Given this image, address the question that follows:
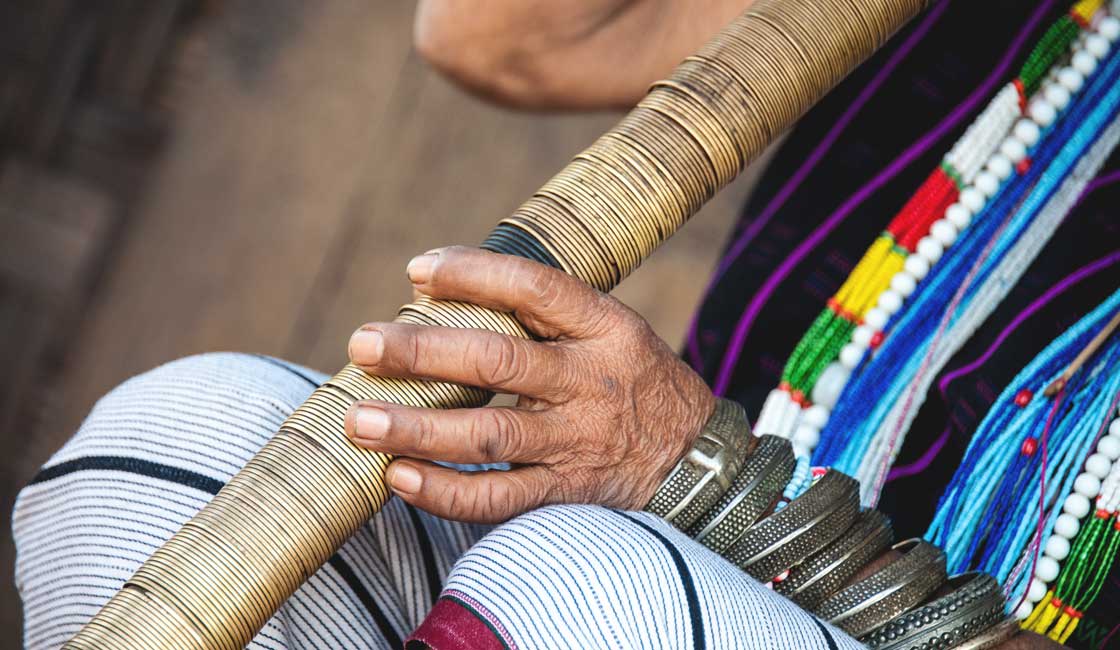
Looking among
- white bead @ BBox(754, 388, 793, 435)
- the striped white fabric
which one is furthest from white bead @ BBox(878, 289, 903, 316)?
the striped white fabric

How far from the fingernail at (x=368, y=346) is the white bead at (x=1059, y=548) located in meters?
0.51

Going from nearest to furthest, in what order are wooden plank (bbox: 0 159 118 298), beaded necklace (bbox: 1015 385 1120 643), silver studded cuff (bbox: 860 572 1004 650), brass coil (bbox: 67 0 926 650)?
brass coil (bbox: 67 0 926 650), silver studded cuff (bbox: 860 572 1004 650), beaded necklace (bbox: 1015 385 1120 643), wooden plank (bbox: 0 159 118 298)

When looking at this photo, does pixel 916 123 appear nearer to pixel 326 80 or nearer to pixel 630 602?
pixel 630 602

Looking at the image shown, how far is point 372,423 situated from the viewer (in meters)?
0.59

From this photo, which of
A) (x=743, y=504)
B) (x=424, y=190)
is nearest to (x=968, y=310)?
(x=743, y=504)

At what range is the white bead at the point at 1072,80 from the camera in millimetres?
933

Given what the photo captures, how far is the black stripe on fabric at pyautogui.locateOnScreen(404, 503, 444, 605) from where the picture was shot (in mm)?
772

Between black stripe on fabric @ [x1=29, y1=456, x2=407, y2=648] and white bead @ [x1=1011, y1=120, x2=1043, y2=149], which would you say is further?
white bead @ [x1=1011, y1=120, x2=1043, y2=149]

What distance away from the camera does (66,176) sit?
2092mm

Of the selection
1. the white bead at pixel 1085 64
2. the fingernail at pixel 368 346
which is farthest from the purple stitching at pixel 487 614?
the white bead at pixel 1085 64

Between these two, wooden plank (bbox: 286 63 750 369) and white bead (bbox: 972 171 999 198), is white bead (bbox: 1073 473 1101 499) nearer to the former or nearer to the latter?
white bead (bbox: 972 171 999 198)

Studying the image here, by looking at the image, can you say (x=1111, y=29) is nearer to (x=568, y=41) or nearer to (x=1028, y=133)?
(x=1028, y=133)

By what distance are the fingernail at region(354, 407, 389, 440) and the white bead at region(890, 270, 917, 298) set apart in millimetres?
502

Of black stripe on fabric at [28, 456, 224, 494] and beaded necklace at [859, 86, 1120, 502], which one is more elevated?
beaded necklace at [859, 86, 1120, 502]
